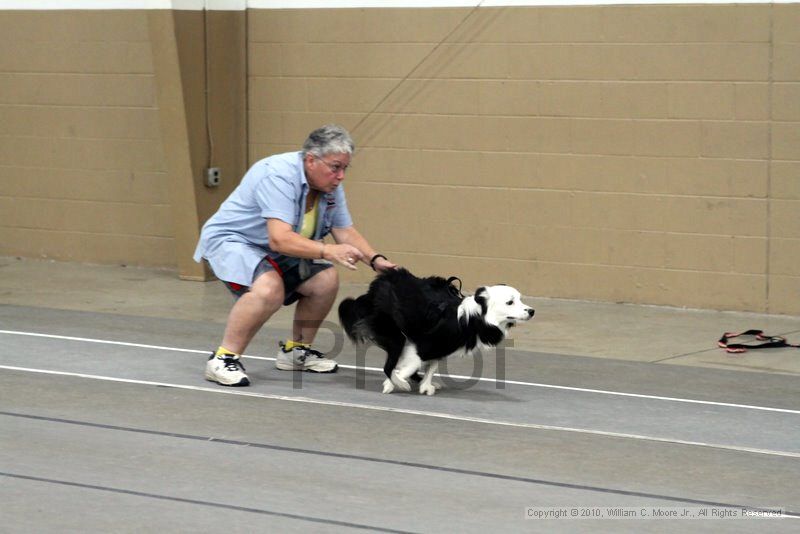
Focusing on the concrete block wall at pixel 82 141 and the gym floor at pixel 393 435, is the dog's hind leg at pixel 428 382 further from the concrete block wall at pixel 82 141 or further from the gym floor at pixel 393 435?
the concrete block wall at pixel 82 141

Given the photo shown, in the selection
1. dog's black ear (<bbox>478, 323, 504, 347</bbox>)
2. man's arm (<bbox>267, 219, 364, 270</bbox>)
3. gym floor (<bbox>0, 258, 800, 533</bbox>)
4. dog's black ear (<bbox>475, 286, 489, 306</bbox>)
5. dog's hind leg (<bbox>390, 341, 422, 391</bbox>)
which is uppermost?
man's arm (<bbox>267, 219, 364, 270</bbox>)

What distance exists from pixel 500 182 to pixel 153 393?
487 centimetres

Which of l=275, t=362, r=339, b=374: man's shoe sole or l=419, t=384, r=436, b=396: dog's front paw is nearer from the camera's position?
l=419, t=384, r=436, b=396: dog's front paw

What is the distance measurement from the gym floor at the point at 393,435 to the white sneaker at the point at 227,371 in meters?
0.10

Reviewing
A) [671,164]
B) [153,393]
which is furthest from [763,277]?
[153,393]

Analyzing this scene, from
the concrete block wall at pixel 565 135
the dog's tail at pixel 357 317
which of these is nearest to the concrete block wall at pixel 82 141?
the concrete block wall at pixel 565 135

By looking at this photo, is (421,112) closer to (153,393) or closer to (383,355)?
(383,355)

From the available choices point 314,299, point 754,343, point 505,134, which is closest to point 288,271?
point 314,299

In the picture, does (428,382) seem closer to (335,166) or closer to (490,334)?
(490,334)

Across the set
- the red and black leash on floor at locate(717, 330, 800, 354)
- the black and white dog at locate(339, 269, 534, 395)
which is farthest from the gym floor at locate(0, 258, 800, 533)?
the black and white dog at locate(339, 269, 534, 395)

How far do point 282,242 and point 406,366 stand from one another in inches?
38.7

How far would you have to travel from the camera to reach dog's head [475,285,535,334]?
7328 millimetres

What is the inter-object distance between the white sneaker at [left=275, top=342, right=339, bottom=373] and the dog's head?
138 centimetres

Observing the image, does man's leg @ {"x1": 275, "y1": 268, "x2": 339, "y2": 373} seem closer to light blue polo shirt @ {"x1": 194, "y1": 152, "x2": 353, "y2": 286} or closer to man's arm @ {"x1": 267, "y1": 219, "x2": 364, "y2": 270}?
light blue polo shirt @ {"x1": 194, "y1": 152, "x2": 353, "y2": 286}
